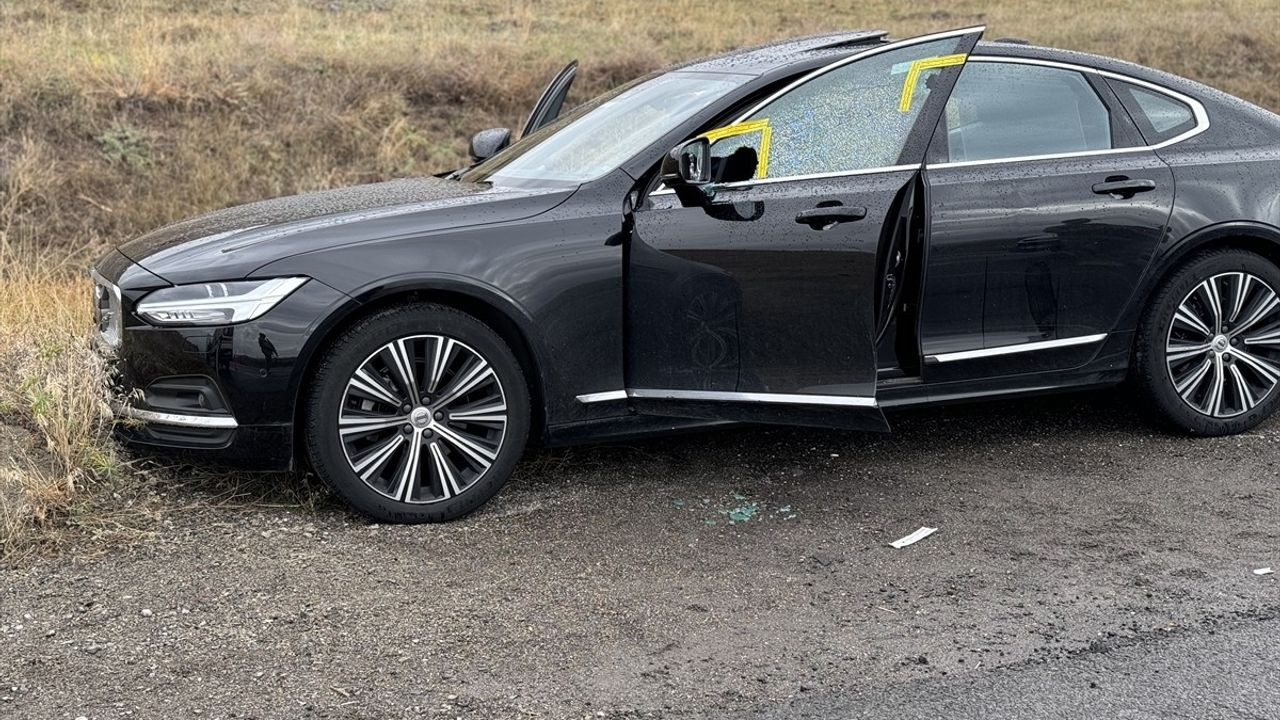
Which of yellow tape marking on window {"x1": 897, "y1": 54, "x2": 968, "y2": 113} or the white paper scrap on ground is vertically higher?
yellow tape marking on window {"x1": 897, "y1": 54, "x2": 968, "y2": 113}

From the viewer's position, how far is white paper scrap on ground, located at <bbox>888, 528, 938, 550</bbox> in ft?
15.3

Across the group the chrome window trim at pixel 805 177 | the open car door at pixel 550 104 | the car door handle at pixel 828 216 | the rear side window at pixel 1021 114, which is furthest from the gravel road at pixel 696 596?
the open car door at pixel 550 104

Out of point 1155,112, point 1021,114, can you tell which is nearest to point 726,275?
point 1021,114

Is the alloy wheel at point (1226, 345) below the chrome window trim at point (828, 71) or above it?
below

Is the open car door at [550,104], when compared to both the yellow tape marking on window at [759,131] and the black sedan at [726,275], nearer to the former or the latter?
the black sedan at [726,275]

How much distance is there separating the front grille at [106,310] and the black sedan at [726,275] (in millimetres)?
18

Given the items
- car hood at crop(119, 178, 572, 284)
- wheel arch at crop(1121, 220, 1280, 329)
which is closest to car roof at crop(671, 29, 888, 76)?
car hood at crop(119, 178, 572, 284)

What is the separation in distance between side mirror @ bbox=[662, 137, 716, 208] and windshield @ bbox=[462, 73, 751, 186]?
0.29 m

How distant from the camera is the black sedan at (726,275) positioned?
4.63 m

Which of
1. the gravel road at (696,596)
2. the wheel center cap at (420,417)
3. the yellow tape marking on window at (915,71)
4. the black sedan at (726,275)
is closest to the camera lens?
the gravel road at (696,596)

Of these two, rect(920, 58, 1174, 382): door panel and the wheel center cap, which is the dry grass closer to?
the wheel center cap

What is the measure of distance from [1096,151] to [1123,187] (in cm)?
20

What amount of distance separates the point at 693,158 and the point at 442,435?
4.37 ft

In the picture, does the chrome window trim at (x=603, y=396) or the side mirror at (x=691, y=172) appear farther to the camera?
the chrome window trim at (x=603, y=396)
